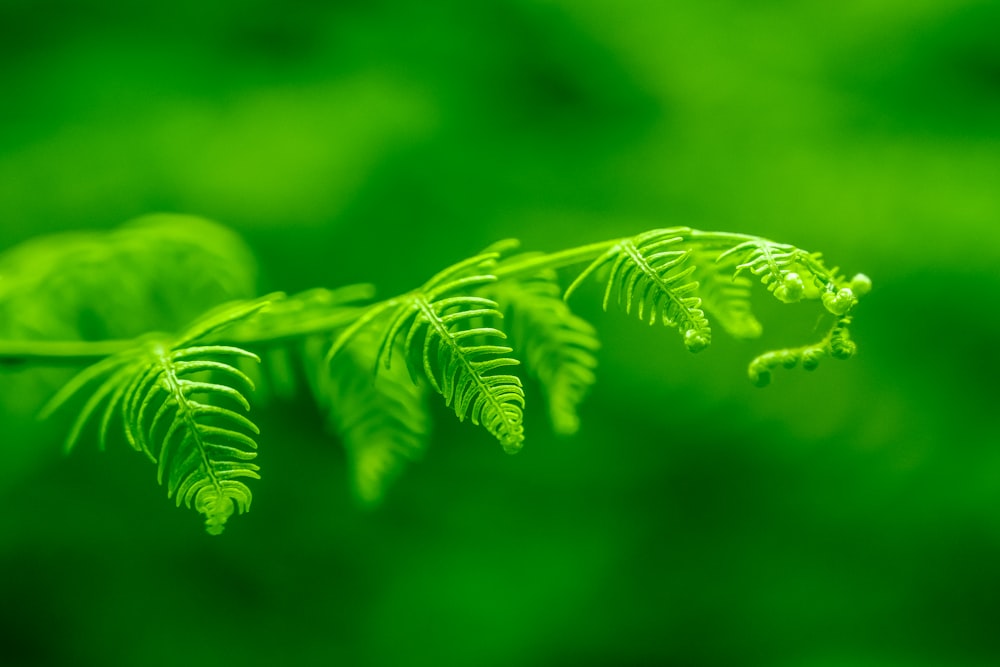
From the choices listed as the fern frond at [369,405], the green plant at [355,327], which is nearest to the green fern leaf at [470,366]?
the green plant at [355,327]

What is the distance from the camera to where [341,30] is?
1.83 meters

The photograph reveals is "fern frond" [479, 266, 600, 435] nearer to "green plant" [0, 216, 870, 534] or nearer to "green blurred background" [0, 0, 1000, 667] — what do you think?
"green plant" [0, 216, 870, 534]

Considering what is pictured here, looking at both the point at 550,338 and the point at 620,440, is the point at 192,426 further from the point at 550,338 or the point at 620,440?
the point at 620,440

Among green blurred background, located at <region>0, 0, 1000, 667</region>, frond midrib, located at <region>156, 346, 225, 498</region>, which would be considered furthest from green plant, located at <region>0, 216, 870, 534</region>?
green blurred background, located at <region>0, 0, 1000, 667</region>

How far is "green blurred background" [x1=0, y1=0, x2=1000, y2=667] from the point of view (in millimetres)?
1454

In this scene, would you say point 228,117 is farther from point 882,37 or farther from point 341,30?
point 882,37

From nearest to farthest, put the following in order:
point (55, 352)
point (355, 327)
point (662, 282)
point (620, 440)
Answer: point (662, 282), point (355, 327), point (55, 352), point (620, 440)

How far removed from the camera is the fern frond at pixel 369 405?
2.64ft

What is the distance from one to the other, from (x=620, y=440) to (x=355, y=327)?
A: 3.12ft

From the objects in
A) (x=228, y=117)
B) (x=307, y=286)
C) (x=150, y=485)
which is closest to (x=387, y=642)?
(x=150, y=485)

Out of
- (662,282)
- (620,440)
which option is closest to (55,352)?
(662,282)

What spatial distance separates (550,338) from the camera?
2.35ft

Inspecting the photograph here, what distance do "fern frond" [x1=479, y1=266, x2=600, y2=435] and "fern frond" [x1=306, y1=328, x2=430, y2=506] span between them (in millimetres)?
139

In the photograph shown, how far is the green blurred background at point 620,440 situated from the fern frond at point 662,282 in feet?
3.17
